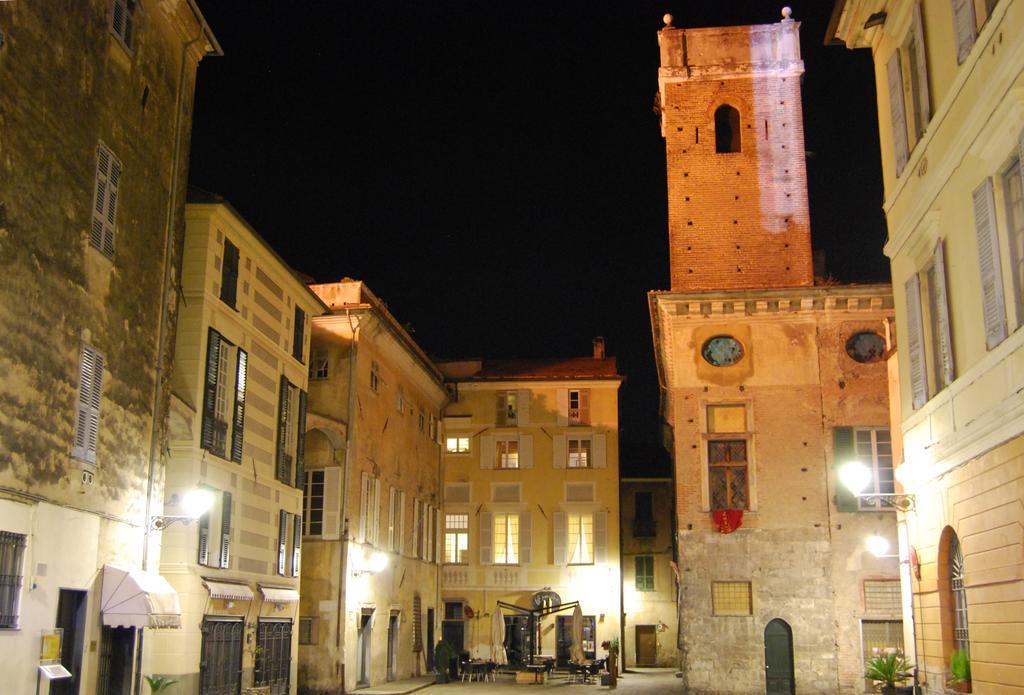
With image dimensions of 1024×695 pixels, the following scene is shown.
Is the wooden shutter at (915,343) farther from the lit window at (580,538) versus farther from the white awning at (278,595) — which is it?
the lit window at (580,538)

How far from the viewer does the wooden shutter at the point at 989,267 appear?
11969mm

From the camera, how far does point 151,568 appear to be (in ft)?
58.5

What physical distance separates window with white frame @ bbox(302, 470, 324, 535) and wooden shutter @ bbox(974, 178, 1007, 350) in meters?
21.2

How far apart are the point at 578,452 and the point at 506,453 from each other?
2854 millimetres

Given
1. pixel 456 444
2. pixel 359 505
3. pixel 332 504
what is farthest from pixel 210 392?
pixel 456 444

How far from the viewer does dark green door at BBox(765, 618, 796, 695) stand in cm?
2804

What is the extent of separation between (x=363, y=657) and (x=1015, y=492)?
23.2 m

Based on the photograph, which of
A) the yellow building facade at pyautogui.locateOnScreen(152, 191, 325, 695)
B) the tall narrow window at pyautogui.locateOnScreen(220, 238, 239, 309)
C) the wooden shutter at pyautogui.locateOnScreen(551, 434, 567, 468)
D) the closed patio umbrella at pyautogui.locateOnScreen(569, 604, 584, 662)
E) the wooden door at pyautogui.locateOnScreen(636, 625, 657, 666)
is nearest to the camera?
the yellow building facade at pyautogui.locateOnScreen(152, 191, 325, 695)

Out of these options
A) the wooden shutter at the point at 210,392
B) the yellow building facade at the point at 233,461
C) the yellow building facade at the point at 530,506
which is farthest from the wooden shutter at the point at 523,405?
the wooden shutter at the point at 210,392

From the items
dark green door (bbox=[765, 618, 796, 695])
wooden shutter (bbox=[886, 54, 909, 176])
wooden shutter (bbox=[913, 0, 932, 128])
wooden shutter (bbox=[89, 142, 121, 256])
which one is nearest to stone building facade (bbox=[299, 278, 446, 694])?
dark green door (bbox=[765, 618, 796, 695])

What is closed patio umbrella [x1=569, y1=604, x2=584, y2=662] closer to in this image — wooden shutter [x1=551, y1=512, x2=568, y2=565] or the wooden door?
wooden shutter [x1=551, y1=512, x2=568, y2=565]

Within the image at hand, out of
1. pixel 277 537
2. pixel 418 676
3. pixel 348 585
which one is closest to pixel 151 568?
pixel 277 537

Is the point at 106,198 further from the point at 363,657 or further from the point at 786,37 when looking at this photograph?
the point at 786,37

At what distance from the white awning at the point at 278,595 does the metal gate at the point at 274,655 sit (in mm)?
473
